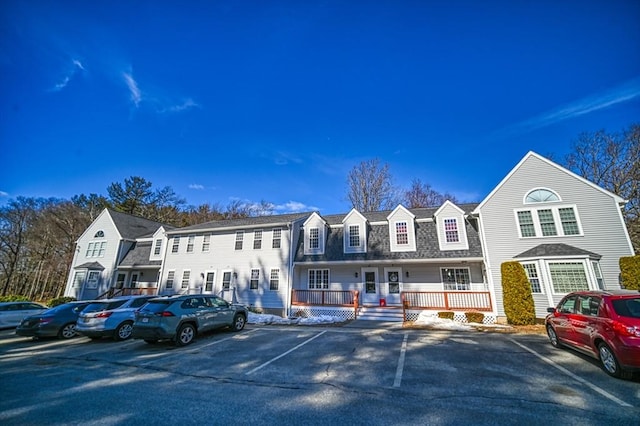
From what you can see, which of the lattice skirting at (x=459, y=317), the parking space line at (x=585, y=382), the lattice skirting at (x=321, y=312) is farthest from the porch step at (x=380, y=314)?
the parking space line at (x=585, y=382)

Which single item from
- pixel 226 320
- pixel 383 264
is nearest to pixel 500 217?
pixel 383 264

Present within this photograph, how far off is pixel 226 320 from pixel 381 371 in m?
7.11

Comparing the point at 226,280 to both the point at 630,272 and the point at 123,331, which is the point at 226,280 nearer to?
the point at 123,331

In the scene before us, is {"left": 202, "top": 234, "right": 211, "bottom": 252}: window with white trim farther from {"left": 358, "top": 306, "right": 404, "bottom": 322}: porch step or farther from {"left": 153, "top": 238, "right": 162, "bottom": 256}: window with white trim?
{"left": 358, "top": 306, "right": 404, "bottom": 322}: porch step

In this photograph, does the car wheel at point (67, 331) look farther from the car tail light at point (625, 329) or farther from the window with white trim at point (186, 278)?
the car tail light at point (625, 329)

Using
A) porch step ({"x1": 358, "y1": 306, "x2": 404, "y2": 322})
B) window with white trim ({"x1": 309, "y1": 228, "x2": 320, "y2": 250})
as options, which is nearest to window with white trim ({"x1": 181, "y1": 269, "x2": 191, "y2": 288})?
window with white trim ({"x1": 309, "y1": 228, "x2": 320, "y2": 250})

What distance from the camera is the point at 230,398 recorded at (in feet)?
15.5

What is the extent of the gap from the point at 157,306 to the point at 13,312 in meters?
11.3

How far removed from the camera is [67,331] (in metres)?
11.3

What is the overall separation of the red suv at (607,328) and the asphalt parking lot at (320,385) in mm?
341

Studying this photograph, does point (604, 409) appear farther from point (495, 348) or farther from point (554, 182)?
point (554, 182)

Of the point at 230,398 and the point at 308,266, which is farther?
the point at 308,266

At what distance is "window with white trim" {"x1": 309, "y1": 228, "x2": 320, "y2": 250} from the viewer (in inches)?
720

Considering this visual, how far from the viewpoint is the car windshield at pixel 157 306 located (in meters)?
8.83
